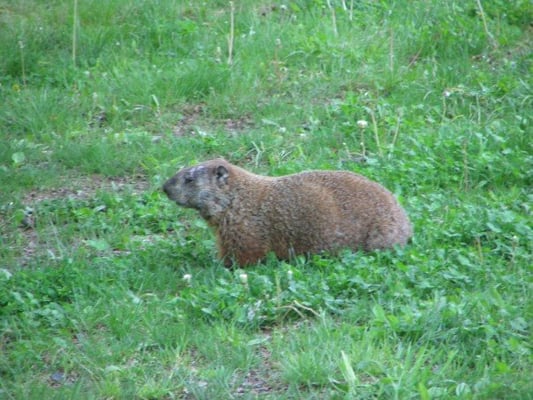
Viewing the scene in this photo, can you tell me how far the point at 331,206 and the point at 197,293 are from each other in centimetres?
116

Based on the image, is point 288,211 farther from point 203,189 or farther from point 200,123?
point 200,123

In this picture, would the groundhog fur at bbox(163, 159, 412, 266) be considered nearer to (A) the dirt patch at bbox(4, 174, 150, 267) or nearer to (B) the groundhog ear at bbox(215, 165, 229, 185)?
(B) the groundhog ear at bbox(215, 165, 229, 185)

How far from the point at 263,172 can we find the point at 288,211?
1.35 m

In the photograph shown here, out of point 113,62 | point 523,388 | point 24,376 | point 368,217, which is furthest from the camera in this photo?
point 113,62

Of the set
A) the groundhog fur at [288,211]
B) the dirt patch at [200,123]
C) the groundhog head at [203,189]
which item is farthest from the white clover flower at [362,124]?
the groundhog head at [203,189]

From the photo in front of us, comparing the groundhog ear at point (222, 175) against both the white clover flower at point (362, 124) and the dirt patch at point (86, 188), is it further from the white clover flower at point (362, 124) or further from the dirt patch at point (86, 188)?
the white clover flower at point (362, 124)

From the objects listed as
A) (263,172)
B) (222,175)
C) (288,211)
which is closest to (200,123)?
(263,172)

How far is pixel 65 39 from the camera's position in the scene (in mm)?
9680

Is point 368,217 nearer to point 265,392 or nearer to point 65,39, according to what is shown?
point 265,392

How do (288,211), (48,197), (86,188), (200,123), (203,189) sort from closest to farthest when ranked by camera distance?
(288,211) < (203,189) < (48,197) < (86,188) < (200,123)

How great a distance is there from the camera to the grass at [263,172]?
504 centimetres

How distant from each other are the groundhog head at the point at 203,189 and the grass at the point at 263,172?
299 mm

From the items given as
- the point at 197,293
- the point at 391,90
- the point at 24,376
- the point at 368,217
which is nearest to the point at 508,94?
the point at 391,90

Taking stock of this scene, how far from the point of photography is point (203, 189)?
6.62m
